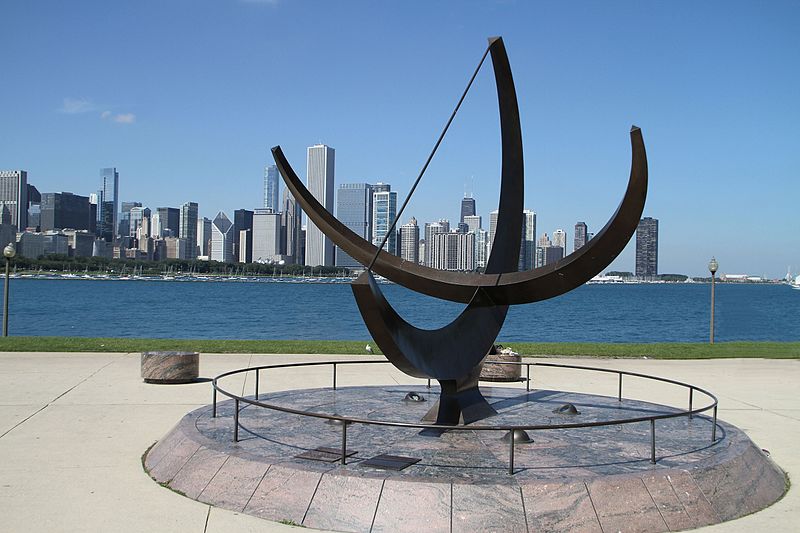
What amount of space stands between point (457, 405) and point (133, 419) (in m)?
3.91

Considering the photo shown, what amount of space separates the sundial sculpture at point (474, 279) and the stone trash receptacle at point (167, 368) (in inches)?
196

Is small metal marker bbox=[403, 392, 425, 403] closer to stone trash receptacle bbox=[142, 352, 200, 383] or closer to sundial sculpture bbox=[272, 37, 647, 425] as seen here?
sundial sculpture bbox=[272, 37, 647, 425]

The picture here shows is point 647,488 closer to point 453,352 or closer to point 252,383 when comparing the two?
point 453,352

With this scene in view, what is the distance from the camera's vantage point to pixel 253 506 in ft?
18.2

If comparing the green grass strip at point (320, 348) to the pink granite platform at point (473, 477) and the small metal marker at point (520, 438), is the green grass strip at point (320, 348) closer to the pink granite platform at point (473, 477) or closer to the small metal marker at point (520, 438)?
the pink granite platform at point (473, 477)

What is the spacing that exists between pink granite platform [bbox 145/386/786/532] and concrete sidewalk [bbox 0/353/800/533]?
0.23 m

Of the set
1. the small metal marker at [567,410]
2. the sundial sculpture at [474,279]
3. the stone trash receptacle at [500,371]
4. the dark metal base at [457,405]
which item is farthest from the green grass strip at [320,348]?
the dark metal base at [457,405]

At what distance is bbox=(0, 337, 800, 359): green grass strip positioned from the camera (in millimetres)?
16328

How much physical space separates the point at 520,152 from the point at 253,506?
5.09 m

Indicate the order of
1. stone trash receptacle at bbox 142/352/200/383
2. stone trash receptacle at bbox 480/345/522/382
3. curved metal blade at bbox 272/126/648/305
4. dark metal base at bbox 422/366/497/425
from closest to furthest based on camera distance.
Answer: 1. curved metal blade at bbox 272/126/648/305
2. dark metal base at bbox 422/366/497/425
3. stone trash receptacle at bbox 142/352/200/383
4. stone trash receptacle at bbox 480/345/522/382

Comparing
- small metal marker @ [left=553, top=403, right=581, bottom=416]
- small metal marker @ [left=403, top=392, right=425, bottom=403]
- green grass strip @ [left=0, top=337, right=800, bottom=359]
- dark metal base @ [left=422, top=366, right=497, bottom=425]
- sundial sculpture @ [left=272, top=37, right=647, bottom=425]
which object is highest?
sundial sculpture @ [left=272, top=37, right=647, bottom=425]

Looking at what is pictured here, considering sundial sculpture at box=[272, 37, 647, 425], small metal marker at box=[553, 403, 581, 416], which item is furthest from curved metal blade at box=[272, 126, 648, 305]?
small metal marker at box=[553, 403, 581, 416]

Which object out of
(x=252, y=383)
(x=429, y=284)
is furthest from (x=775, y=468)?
(x=252, y=383)

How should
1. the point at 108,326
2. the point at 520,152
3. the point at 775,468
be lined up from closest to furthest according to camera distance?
the point at 775,468 → the point at 520,152 → the point at 108,326
